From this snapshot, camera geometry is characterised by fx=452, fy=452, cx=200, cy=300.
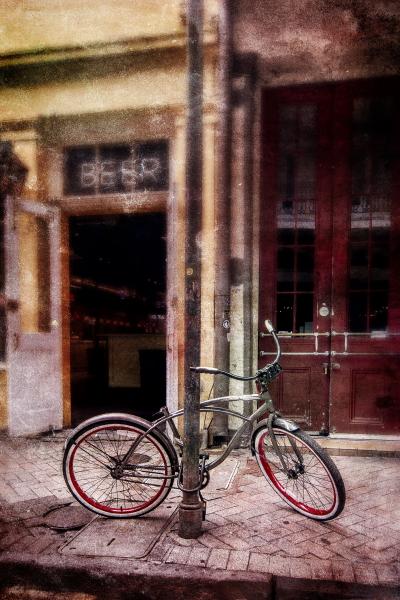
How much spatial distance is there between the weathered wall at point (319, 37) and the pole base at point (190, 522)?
16.1 feet

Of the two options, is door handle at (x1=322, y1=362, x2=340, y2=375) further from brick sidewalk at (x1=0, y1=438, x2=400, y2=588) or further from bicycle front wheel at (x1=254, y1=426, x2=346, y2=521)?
bicycle front wheel at (x1=254, y1=426, x2=346, y2=521)

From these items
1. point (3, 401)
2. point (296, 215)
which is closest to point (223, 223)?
point (296, 215)

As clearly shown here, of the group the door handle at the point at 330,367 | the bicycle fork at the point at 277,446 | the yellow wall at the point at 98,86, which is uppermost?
the yellow wall at the point at 98,86

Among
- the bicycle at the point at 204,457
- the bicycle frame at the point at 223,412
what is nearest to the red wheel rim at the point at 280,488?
the bicycle at the point at 204,457

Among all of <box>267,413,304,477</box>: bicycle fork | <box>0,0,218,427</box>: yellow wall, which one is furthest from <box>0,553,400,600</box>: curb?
<box>0,0,218,427</box>: yellow wall

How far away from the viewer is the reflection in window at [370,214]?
218 inches

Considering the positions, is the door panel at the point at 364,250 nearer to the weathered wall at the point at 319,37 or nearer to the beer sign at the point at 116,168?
the weathered wall at the point at 319,37

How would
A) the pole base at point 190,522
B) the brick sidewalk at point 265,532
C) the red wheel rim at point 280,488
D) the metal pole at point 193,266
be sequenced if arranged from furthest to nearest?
the red wheel rim at point 280,488 → the pole base at point 190,522 → the metal pole at point 193,266 → the brick sidewalk at point 265,532

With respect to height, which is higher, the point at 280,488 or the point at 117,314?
the point at 117,314

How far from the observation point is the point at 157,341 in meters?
8.45

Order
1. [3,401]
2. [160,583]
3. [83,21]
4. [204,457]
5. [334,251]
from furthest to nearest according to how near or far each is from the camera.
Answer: [3,401] → [83,21] → [334,251] → [204,457] → [160,583]

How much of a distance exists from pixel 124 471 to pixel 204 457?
28.7 inches

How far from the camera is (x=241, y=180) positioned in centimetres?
549

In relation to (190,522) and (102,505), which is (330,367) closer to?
(190,522)
